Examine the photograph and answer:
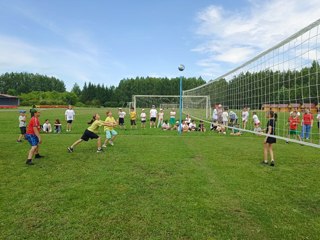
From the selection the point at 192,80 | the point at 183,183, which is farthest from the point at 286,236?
the point at 192,80

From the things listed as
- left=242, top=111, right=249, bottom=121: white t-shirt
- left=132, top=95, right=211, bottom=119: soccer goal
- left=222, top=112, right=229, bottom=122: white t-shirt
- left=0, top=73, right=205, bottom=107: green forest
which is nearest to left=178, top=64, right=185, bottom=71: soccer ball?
left=222, top=112, right=229, bottom=122: white t-shirt

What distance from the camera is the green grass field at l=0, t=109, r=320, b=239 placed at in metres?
Answer: 3.95

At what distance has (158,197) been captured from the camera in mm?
5223

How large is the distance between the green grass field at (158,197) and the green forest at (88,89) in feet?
252

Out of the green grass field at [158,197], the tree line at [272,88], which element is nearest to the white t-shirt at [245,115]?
the tree line at [272,88]

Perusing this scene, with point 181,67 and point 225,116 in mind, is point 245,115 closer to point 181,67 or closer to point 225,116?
point 225,116

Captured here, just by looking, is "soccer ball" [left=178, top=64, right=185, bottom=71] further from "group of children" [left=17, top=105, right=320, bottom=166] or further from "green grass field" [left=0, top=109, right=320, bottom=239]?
"green grass field" [left=0, top=109, right=320, bottom=239]

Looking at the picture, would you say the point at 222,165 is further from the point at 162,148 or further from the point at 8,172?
the point at 8,172

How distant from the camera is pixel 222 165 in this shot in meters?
7.89

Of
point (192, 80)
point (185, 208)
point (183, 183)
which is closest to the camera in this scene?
point (185, 208)

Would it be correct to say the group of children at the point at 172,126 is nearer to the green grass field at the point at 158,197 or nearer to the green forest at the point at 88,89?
the green grass field at the point at 158,197

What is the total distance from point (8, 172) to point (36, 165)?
881 mm

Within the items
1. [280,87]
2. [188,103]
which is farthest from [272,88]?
[188,103]

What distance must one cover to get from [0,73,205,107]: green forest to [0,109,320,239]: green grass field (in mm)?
76815
